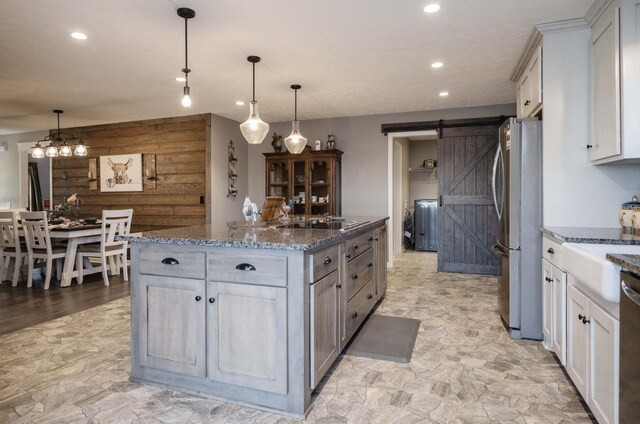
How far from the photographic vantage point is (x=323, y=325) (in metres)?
2.22

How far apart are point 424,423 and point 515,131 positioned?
2.25 meters

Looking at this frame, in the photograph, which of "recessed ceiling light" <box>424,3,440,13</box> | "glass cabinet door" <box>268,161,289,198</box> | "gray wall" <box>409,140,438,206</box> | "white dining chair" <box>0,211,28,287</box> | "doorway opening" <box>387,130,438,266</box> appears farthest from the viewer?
"gray wall" <box>409,140,438,206</box>

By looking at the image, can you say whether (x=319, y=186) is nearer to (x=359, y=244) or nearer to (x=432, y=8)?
(x=359, y=244)

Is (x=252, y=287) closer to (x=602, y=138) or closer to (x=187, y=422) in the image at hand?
(x=187, y=422)

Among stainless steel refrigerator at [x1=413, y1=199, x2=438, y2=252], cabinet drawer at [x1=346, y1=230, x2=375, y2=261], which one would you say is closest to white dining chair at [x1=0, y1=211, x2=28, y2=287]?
cabinet drawer at [x1=346, y1=230, x2=375, y2=261]

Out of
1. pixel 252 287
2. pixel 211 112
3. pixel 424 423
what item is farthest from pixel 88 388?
pixel 211 112

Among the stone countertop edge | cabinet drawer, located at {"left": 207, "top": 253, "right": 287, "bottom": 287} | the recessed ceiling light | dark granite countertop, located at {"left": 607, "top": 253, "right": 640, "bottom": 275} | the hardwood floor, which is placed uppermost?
the recessed ceiling light

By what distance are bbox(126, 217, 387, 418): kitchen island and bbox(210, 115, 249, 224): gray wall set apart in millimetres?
3765

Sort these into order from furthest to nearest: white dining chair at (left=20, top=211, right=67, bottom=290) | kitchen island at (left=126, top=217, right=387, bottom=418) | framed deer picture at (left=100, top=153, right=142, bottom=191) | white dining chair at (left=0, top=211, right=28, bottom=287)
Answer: framed deer picture at (left=100, top=153, right=142, bottom=191) < white dining chair at (left=0, top=211, right=28, bottom=287) < white dining chair at (left=20, top=211, right=67, bottom=290) < kitchen island at (left=126, top=217, right=387, bottom=418)

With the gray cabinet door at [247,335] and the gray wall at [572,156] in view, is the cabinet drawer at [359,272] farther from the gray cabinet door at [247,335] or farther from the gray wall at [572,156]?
the gray wall at [572,156]

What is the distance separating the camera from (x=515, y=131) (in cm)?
302

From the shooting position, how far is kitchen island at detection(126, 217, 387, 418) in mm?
1975

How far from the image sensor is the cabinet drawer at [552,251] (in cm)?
246

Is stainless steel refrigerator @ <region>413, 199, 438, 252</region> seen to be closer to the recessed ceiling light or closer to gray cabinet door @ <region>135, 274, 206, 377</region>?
the recessed ceiling light
